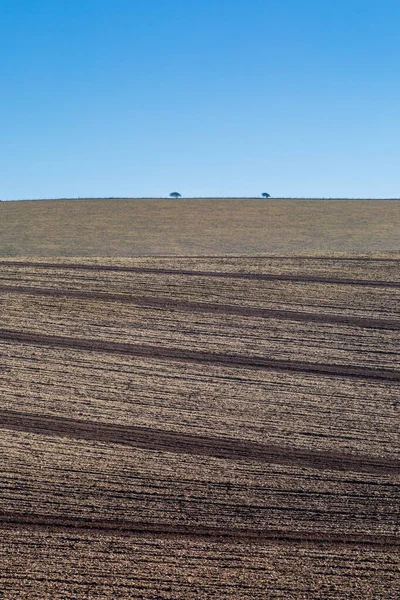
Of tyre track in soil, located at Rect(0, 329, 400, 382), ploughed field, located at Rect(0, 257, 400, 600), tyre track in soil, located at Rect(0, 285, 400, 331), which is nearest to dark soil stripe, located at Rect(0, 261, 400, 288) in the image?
ploughed field, located at Rect(0, 257, 400, 600)

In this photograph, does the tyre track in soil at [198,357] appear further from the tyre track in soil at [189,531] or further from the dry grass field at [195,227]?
the dry grass field at [195,227]

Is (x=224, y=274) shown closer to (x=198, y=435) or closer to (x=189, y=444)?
(x=198, y=435)

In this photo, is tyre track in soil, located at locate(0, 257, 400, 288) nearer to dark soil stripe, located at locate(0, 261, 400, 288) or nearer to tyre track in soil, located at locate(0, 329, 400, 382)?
dark soil stripe, located at locate(0, 261, 400, 288)

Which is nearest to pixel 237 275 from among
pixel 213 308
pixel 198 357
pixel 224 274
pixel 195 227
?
pixel 224 274

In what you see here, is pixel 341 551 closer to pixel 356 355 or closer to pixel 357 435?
→ pixel 357 435

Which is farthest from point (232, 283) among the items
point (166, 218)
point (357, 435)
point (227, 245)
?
point (166, 218)

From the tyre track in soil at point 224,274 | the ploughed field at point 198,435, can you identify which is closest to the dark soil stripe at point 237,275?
the tyre track in soil at point 224,274
